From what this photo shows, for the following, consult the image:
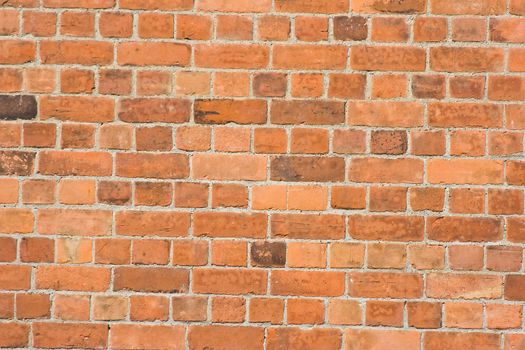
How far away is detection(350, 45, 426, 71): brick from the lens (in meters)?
1.63

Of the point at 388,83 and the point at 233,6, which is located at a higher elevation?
the point at 233,6

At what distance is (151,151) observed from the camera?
5.36 ft

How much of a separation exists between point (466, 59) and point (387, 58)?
9.3 inches

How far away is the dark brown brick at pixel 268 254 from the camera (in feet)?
5.36

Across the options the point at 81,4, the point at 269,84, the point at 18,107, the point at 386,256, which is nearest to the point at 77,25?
the point at 81,4

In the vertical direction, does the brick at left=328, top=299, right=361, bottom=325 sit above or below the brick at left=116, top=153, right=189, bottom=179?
below

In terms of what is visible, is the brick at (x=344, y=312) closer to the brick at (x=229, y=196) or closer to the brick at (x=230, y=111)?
the brick at (x=229, y=196)

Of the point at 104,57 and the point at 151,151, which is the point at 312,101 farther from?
the point at 104,57

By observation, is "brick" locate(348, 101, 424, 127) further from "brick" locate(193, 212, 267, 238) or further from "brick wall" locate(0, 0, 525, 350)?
"brick" locate(193, 212, 267, 238)

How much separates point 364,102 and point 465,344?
2.60ft

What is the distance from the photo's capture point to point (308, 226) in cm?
163

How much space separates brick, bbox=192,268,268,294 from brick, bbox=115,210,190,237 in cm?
14

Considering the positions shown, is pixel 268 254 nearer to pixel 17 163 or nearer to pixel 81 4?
pixel 17 163

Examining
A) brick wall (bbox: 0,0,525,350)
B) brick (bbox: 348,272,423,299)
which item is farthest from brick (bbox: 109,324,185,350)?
brick (bbox: 348,272,423,299)
